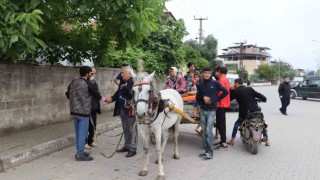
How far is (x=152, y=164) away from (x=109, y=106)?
6.68m

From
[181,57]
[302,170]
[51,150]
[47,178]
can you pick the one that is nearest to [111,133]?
[51,150]

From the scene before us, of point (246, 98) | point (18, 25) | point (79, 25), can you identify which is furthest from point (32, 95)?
point (246, 98)

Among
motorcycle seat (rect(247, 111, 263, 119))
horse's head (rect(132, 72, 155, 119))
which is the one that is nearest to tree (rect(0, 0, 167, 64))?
horse's head (rect(132, 72, 155, 119))

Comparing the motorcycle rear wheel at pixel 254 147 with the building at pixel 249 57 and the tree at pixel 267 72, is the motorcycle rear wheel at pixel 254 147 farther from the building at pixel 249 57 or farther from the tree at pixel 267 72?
the building at pixel 249 57

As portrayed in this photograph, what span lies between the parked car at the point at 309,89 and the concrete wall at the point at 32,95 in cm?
2195

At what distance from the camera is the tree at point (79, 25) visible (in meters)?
5.48

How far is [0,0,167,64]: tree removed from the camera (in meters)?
5.48

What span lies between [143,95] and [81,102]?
5.89 ft

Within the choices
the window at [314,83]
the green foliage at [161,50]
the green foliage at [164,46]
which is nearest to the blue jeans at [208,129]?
the green foliage at [161,50]

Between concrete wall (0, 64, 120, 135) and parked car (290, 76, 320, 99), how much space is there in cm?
2195

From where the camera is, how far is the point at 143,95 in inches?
212

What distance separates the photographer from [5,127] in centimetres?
770

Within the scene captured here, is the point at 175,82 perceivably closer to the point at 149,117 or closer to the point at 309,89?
the point at 149,117

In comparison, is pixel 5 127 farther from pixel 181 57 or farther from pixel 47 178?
pixel 181 57
